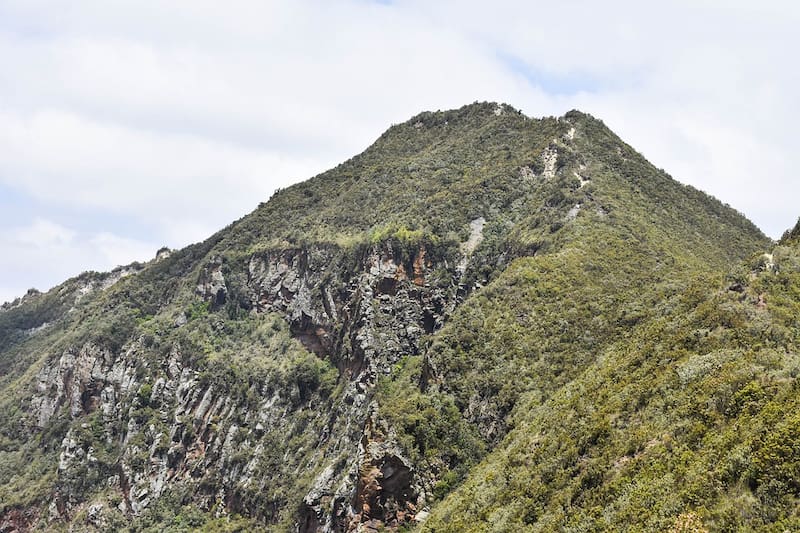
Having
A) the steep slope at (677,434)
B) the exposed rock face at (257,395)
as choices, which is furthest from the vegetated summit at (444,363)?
the exposed rock face at (257,395)

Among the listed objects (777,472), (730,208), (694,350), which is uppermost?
(730,208)

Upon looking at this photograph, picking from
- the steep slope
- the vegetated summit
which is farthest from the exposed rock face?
the steep slope

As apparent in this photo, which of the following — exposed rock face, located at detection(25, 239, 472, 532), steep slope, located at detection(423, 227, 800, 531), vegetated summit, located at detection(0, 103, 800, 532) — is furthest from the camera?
exposed rock face, located at detection(25, 239, 472, 532)

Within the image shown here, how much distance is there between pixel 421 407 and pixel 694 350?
81.5ft

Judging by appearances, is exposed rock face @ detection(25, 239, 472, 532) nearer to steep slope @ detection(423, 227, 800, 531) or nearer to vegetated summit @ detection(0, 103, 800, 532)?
vegetated summit @ detection(0, 103, 800, 532)

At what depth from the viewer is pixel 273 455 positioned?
7262 centimetres

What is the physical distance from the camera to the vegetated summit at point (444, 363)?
26953mm

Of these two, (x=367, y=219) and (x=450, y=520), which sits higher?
(x=367, y=219)

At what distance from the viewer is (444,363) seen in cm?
5447

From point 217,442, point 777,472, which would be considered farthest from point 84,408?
point 777,472

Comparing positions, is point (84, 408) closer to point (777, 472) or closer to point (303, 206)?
point (303, 206)

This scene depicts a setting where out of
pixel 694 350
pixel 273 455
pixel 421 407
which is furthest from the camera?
pixel 273 455

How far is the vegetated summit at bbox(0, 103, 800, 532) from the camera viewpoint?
26953 millimetres

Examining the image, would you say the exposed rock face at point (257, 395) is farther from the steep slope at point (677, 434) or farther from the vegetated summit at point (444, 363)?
the steep slope at point (677, 434)
